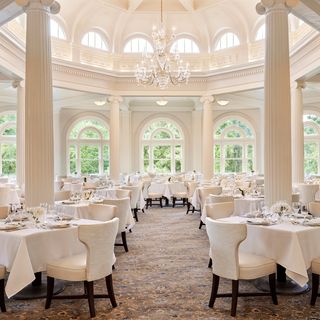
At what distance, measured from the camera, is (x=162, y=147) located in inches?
701

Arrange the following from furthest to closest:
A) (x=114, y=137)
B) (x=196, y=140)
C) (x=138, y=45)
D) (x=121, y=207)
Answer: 1. (x=196, y=140)
2. (x=138, y=45)
3. (x=114, y=137)
4. (x=121, y=207)

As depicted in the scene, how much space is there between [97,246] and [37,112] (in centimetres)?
287

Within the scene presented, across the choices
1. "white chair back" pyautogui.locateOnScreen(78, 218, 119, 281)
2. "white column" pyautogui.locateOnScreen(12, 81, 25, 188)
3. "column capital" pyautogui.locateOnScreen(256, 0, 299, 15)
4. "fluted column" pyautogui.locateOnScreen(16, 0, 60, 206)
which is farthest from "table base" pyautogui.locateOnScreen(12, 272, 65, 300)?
"white column" pyautogui.locateOnScreen(12, 81, 25, 188)

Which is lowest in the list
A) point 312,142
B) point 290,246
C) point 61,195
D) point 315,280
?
point 315,280

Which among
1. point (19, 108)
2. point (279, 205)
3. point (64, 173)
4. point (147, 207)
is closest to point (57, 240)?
point (279, 205)

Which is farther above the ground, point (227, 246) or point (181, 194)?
point (227, 246)

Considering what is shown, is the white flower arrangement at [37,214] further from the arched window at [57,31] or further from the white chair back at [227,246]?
the arched window at [57,31]

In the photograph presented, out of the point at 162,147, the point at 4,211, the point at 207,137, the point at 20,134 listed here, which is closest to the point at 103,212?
the point at 4,211

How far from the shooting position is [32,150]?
5926mm

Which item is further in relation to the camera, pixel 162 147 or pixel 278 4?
pixel 162 147

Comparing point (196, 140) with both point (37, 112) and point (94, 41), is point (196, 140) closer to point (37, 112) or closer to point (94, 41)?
point (94, 41)

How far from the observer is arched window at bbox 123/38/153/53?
46.2 feet

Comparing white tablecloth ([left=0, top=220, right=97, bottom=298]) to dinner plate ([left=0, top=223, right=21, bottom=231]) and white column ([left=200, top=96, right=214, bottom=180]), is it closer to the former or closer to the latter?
dinner plate ([left=0, top=223, right=21, bottom=231])

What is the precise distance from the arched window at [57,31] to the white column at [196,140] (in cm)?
673
